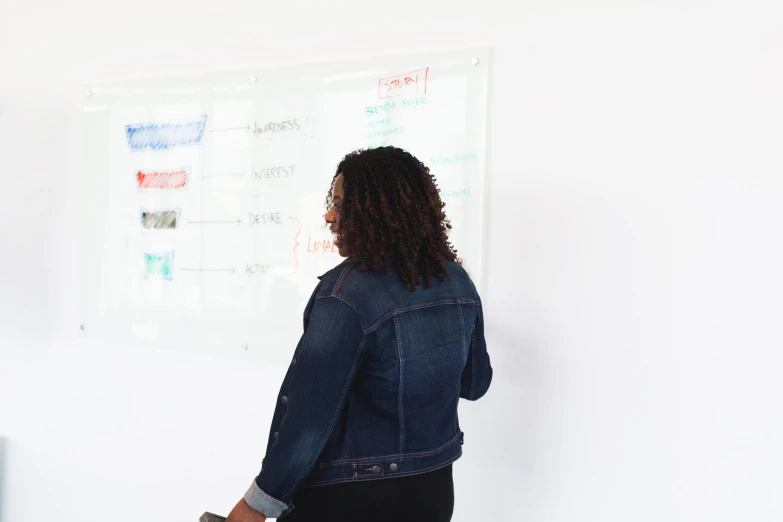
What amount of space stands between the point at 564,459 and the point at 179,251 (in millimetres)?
1199

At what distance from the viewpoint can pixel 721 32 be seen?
1.25 metres

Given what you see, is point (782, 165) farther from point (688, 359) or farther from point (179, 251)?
point (179, 251)

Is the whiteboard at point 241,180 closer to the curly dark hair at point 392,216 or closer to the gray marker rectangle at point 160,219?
the gray marker rectangle at point 160,219

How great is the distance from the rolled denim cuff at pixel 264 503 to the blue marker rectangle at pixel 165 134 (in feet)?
3.72

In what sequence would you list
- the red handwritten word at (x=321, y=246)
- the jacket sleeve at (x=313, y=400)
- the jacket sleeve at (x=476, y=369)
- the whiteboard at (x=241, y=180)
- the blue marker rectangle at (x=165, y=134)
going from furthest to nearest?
the blue marker rectangle at (x=165, y=134)
the red handwritten word at (x=321, y=246)
the whiteboard at (x=241, y=180)
the jacket sleeve at (x=476, y=369)
the jacket sleeve at (x=313, y=400)

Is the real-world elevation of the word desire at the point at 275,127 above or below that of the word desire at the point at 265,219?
above

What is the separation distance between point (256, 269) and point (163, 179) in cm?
42

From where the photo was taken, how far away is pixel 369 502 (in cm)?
101

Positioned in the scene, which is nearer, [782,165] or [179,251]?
[782,165]

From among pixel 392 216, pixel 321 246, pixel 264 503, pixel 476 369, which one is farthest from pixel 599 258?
pixel 264 503

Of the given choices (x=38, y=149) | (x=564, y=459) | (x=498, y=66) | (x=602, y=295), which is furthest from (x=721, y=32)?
(x=38, y=149)

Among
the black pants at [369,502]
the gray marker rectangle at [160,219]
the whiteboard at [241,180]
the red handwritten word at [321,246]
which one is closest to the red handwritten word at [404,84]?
the whiteboard at [241,180]

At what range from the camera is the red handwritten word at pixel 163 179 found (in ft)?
6.02

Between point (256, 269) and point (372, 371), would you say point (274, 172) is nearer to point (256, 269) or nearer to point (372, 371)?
point (256, 269)
